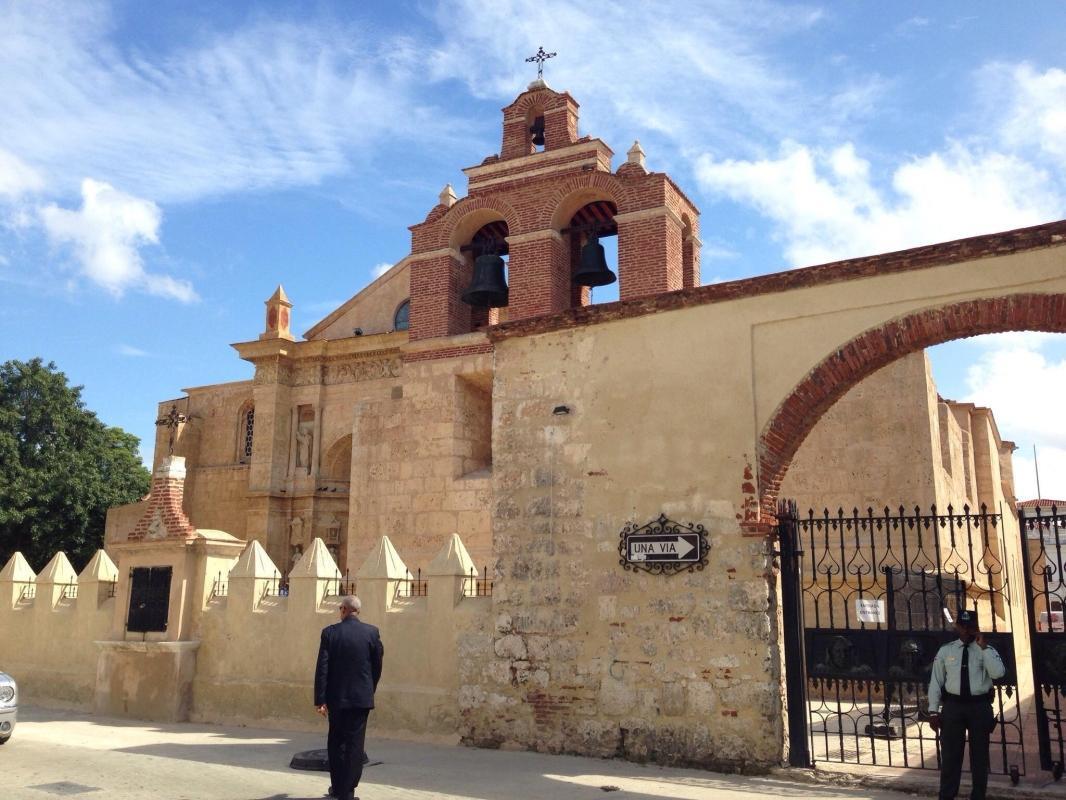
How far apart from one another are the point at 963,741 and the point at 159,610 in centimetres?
941

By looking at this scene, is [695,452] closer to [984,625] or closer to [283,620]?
[283,620]

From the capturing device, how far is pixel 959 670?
6.60m

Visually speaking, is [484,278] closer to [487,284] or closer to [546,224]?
[487,284]

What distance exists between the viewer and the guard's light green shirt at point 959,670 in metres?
6.54

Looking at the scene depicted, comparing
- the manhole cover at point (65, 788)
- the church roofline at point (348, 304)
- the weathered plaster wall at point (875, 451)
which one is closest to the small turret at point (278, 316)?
the church roofline at point (348, 304)

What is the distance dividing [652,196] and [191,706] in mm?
9757

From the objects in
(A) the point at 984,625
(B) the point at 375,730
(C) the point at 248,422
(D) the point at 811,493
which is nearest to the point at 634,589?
(B) the point at 375,730

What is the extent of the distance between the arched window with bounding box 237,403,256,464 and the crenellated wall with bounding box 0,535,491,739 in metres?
10.7

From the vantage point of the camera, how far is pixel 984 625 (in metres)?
16.7

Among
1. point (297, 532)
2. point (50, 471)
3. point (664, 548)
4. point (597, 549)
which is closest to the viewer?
point (664, 548)

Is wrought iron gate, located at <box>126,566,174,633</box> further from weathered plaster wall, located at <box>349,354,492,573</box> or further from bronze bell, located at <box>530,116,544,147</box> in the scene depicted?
bronze bell, located at <box>530,116,544,147</box>

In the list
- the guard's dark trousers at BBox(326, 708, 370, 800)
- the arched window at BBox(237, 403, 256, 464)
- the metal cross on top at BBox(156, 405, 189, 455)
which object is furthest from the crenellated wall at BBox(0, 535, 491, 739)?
the metal cross on top at BBox(156, 405, 189, 455)

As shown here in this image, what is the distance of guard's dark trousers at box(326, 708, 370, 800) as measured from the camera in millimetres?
6516

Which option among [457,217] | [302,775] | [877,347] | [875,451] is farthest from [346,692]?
[875,451]
